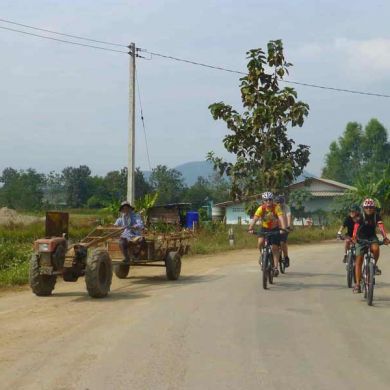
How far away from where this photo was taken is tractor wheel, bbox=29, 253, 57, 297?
449 inches

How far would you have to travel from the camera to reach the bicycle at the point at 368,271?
10.6m

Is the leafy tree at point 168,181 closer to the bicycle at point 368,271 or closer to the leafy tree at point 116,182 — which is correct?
the leafy tree at point 116,182

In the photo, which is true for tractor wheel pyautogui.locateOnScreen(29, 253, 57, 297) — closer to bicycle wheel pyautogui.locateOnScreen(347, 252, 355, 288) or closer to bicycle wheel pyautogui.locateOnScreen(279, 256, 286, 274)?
bicycle wheel pyautogui.locateOnScreen(279, 256, 286, 274)

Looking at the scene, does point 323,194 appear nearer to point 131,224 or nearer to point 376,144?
point 376,144

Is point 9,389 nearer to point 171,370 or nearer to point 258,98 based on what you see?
point 171,370

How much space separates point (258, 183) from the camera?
96.7 feet

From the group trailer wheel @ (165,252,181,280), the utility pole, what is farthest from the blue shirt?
the utility pole

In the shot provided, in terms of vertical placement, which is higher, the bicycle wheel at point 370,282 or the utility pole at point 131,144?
the utility pole at point 131,144

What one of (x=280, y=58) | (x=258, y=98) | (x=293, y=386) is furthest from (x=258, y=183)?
(x=293, y=386)

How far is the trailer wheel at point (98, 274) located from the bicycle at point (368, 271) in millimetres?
4597

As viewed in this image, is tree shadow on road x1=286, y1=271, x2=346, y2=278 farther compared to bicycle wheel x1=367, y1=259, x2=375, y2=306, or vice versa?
tree shadow on road x1=286, y1=271, x2=346, y2=278

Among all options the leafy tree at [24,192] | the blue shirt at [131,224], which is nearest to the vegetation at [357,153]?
the leafy tree at [24,192]

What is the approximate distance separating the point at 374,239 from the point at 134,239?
4.93 metres

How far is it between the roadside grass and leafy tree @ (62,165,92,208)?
174 feet
